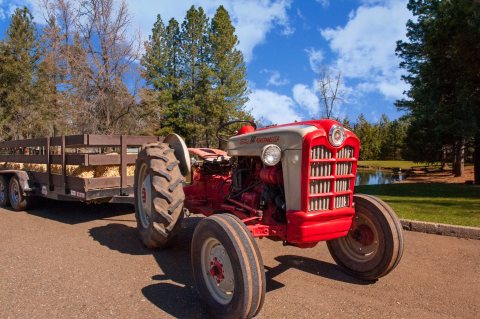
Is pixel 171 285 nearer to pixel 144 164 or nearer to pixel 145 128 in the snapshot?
pixel 144 164

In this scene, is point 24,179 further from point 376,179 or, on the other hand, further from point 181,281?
point 376,179

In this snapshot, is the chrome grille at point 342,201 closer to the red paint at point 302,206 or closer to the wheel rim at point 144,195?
the red paint at point 302,206

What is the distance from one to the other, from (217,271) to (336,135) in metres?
1.65

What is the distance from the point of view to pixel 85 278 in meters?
4.22

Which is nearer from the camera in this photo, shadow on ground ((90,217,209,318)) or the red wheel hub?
the red wheel hub

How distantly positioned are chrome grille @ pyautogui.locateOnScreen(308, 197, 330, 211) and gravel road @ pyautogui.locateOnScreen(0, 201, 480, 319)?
0.90 m

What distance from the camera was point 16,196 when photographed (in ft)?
26.2

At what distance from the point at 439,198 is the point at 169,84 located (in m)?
26.4

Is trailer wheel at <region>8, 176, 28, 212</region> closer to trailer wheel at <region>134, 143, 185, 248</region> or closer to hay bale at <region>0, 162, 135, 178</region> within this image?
hay bale at <region>0, 162, 135, 178</region>

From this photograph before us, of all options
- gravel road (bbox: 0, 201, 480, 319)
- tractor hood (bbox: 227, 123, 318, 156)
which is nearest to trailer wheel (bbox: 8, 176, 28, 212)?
gravel road (bbox: 0, 201, 480, 319)

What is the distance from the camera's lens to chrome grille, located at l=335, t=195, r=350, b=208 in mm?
3750

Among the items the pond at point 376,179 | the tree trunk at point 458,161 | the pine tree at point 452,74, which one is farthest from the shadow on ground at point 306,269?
the pond at point 376,179

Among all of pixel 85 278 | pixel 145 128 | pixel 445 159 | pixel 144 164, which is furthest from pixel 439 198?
pixel 145 128

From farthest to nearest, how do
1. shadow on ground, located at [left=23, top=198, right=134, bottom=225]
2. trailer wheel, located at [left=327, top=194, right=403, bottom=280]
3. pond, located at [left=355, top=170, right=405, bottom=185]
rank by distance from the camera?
pond, located at [left=355, top=170, right=405, bottom=185], shadow on ground, located at [left=23, top=198, right=134, bottom=225], trailer wheel, located at [left=327, top=194, right=403, bottom=280]
